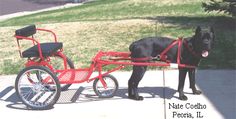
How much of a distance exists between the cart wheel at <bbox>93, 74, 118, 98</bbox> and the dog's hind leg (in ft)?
1.05

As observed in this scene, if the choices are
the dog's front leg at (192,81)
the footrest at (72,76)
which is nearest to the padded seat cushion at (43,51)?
the footrest at (72,76)

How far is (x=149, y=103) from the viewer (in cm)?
718

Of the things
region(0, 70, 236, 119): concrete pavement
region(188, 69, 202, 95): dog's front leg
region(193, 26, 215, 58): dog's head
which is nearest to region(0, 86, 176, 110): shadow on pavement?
region(0, 70, 236, 119): concrete pavement

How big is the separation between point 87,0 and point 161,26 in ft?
56.6

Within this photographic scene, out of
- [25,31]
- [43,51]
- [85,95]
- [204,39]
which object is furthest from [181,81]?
[25,31]

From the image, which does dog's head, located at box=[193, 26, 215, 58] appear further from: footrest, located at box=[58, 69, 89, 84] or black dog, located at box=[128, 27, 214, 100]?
footrest, located at box=[58, 69, 89, 84]

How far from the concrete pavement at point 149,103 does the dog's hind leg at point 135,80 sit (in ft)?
0.39

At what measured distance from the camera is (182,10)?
56.8 ft

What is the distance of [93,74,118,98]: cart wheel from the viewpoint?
7.56 m

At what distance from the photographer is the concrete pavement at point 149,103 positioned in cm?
676

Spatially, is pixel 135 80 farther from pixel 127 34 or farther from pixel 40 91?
pixel 127 34

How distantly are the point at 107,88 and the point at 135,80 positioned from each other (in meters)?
0.62

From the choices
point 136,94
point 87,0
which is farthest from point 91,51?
point 87,0

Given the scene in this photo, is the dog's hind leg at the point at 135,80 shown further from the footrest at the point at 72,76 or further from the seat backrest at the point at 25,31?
the seat backrest at the point at 25,31
